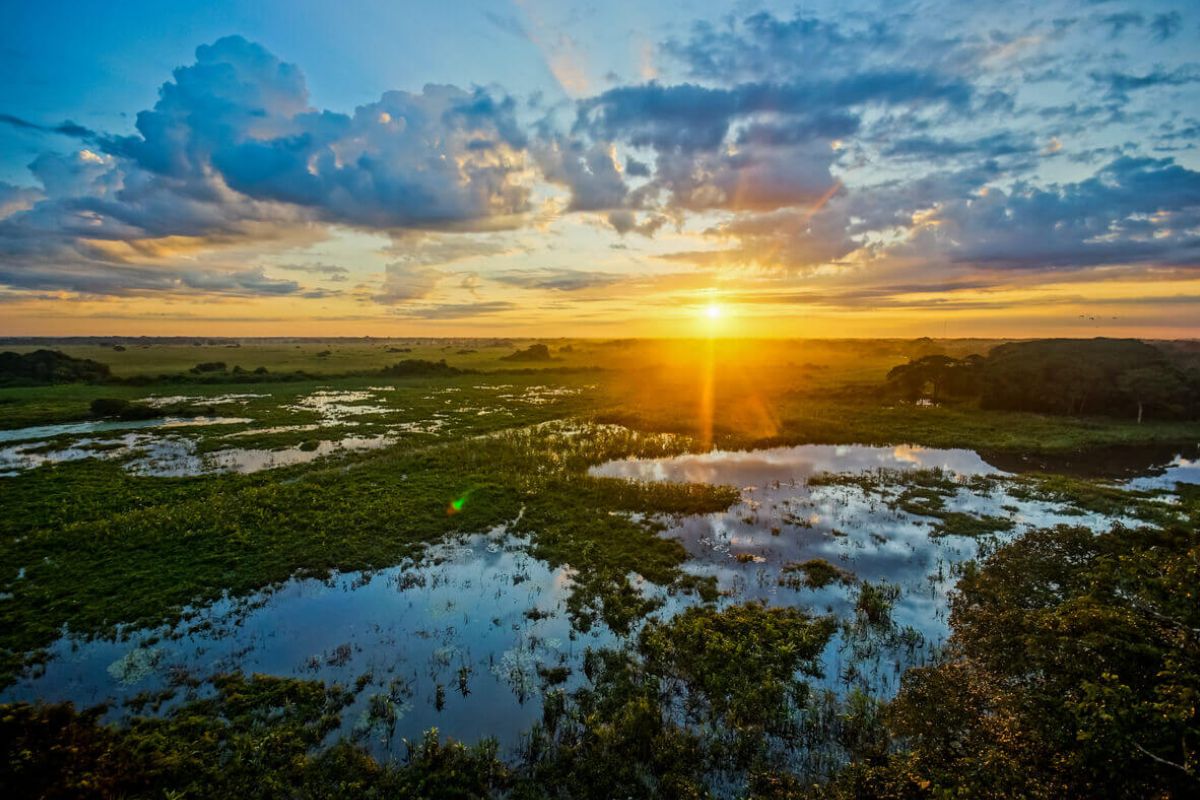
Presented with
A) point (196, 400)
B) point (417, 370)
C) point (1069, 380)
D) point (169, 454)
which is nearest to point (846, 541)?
point (169, 454)

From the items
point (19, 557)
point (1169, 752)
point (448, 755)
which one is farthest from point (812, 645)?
point (19, 557)

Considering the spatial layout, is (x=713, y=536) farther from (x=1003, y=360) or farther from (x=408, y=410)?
(x=1003, y=360)

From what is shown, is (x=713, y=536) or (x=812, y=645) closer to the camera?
(x=812, y=645)

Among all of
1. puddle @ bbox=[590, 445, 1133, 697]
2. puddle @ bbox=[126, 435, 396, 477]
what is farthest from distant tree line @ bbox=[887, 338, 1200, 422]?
puddle @ bbox=[126, 435, 396, 477]

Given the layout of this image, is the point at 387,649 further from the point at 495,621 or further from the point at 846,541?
Result: the point at 846,541

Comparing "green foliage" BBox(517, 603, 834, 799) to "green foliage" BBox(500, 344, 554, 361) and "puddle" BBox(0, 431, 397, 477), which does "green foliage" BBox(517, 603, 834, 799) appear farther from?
"green foliage" BBox(500, 344, 554, 361)

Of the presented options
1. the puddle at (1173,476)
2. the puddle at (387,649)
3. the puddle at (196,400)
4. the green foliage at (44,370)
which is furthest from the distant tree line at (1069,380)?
the green foliage at (44,370)

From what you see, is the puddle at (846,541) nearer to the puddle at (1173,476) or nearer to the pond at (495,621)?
the pond at (495,621)
